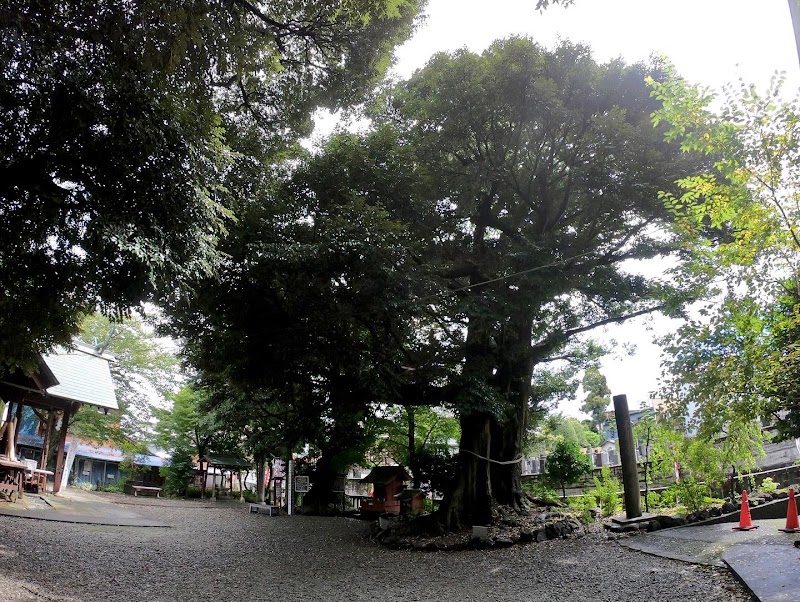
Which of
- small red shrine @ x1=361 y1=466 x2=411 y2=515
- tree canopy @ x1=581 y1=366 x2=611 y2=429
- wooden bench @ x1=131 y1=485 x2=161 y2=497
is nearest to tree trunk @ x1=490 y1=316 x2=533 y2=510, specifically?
small red shrine @ x1=361 y1=466 x2=411 y2=515

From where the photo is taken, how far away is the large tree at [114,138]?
529 cm

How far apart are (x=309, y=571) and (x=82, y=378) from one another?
14.4 m

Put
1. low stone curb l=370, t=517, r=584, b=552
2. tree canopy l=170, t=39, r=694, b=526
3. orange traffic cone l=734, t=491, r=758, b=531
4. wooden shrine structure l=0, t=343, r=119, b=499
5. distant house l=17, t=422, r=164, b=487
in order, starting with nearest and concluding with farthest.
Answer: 1. orange traffic cone l=734, t=491, r=758, b=531
2. tree canopy l=170, t=39, r=694, b=526
3. low stone curb l=370, t=517, r=584, b=552
4. wooden shrine structure l=0, t=343, r=119, b=499
5. distant house l=17, t=422, r=164, b=487

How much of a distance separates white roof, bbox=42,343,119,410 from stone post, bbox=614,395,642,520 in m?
16.1

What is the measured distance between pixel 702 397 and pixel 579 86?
809 cm

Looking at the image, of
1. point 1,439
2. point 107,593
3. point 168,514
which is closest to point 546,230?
point 107,593

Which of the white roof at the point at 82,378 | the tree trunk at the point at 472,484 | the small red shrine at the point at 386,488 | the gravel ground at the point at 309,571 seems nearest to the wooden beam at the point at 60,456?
the white roof at the point at 82,378

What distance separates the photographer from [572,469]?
56.2 ft

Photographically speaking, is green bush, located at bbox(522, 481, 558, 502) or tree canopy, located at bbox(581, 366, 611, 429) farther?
tree canopy, located at bbox(581, 366, 611, 429)

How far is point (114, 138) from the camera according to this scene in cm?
571

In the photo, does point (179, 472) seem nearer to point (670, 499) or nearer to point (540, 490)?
point (540, 490)

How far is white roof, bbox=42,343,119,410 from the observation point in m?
17.8

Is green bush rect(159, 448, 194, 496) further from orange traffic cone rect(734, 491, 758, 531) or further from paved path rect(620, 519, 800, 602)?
orange traffic cone rect(734, 491, 758, 531)

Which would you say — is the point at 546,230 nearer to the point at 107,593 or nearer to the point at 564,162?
the point at 564,162
